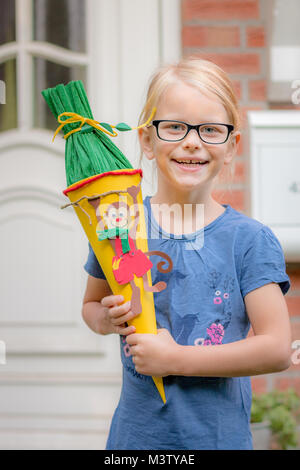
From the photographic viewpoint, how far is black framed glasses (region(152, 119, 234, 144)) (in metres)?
0.84

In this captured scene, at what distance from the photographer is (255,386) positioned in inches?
64.4

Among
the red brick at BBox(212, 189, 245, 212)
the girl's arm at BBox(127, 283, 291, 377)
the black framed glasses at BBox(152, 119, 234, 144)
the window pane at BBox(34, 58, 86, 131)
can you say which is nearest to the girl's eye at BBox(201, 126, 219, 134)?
the black framed glasses at BBox(152, 119, 234, 144)

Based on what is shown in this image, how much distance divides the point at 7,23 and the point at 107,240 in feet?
3.95

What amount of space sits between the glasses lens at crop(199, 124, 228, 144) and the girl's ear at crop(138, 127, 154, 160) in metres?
0.11

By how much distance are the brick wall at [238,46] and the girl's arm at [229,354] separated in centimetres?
82

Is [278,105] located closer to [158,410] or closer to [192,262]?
[192,262]

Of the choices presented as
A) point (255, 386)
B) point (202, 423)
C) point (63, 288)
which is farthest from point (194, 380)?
point (63, 288)

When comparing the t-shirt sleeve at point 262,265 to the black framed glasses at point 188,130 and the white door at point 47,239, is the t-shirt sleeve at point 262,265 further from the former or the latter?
the white door at point 47,239

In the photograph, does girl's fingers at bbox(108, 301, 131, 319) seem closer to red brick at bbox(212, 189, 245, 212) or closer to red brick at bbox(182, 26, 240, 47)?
red brick at bbox(212, 189, 245, 212)

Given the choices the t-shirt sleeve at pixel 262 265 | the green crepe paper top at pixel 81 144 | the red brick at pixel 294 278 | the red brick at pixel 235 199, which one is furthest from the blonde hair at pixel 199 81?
the red brick at pixel 294 278

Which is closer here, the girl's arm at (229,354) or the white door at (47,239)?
the girl's arm at (229,354)

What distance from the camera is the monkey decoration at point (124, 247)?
2.68 feet

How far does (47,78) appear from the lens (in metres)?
1.72

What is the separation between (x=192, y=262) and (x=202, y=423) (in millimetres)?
263
